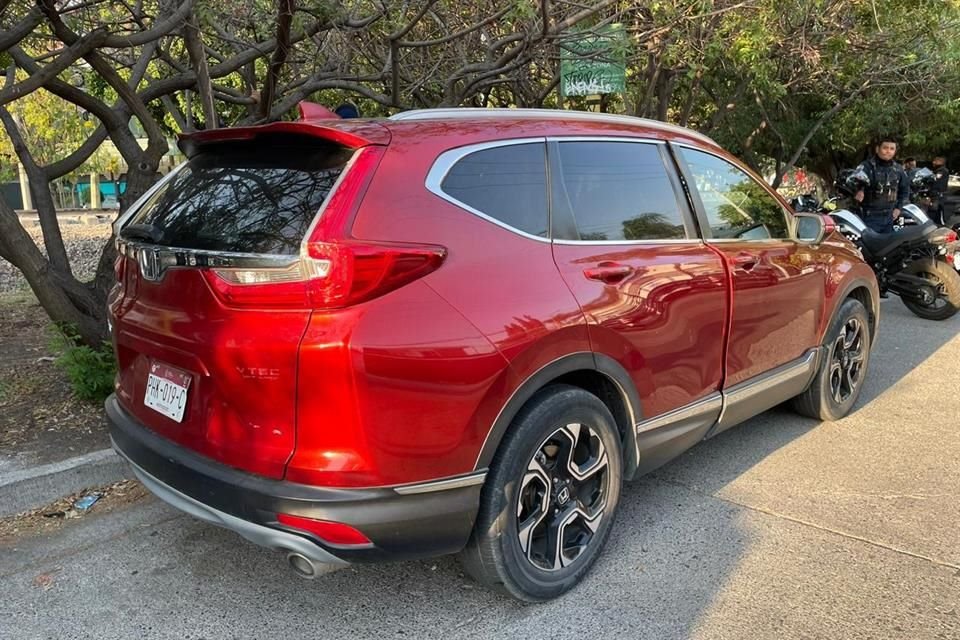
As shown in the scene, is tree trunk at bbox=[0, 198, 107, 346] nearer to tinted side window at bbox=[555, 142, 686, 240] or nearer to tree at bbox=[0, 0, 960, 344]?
tree at bbox=[0, 0, 960, 344]

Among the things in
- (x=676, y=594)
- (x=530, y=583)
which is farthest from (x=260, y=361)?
(x=676, y=594)

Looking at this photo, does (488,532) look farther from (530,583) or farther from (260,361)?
(260,361)

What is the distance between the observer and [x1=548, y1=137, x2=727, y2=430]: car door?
3.01 metres

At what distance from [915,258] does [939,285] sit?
367mm

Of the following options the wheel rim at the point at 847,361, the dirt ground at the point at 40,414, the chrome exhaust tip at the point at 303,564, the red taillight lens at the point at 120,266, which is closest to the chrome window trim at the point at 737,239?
the wheel rim at the point at 847,361

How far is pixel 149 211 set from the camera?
10.0 feet

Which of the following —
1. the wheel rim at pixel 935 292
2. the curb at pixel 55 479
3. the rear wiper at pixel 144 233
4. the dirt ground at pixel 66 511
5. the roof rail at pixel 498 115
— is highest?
the roof rail at pixel 498 115

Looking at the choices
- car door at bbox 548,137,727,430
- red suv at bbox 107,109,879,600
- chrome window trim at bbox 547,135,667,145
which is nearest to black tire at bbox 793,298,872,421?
car door at bbox 548,137,727,430

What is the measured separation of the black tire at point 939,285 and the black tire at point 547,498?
639cm

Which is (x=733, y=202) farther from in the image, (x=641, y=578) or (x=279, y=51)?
(x=279, y=51)

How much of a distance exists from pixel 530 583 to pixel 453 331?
3.49ft

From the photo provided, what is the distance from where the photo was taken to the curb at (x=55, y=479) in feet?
12.1

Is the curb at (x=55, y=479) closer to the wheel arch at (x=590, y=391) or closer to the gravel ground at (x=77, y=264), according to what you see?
the wheel arch at (x=590, y=391)

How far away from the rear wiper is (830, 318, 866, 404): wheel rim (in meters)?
4.01
